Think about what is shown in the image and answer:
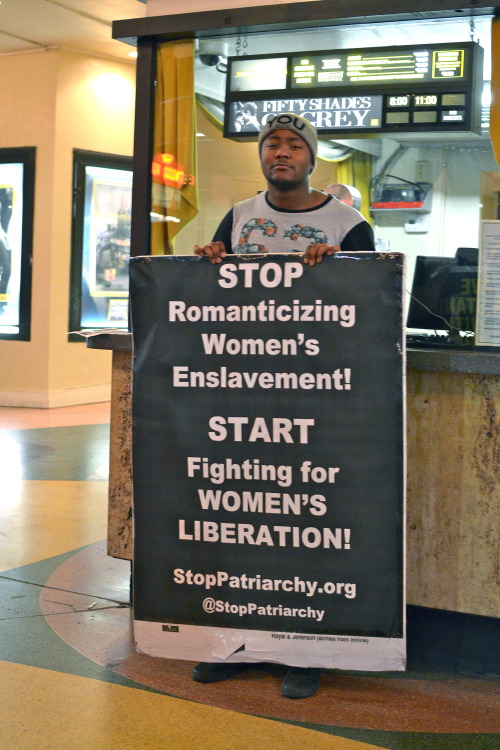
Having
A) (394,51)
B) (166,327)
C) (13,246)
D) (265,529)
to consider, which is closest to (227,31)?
(394,51)

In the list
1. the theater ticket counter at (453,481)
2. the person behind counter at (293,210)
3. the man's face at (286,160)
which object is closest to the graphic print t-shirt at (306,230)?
the person behind counter at (293,210)

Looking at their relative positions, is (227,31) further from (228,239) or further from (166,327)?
(166,327)

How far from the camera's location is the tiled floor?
2.47 meters

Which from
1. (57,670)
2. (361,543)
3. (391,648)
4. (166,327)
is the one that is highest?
(166,327)

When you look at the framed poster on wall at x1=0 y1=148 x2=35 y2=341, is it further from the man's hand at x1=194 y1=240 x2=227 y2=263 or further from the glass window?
the man's hand at x1=194 y1=240 x2=227 y2=263

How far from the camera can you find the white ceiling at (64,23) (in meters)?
8.18

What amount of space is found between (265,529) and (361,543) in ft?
0.94

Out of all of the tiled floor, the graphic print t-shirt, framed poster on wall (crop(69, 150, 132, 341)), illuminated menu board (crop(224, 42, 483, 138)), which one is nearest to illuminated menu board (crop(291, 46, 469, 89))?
illuminated menu board (crop(224, 42, 483, 138))

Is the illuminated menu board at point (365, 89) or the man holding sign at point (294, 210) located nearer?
the man holding sign at point (294, 210)

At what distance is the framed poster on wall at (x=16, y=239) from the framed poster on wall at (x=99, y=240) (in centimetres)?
47

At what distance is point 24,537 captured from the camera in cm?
461

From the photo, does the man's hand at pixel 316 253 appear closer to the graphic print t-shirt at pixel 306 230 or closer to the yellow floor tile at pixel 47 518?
the graphic print t-shirt at pixel 306 230

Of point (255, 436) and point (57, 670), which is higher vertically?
point (255, 436)

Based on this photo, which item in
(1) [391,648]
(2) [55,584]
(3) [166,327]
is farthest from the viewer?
(2) [55,584]
